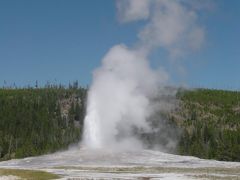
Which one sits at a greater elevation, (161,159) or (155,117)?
(155,117)

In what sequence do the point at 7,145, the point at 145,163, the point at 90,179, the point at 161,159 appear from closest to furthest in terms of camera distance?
the point at 90,179
the point at 145,163
the point at 161,159
the point at 7,145

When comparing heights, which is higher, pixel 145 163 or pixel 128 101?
pixel 128 101

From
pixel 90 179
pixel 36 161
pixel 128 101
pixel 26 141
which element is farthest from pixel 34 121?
pixel 90 179

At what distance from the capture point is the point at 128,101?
9362cm

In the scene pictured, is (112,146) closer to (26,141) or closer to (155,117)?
(26,141)

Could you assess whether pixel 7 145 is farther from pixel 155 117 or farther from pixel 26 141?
pixel 155 117

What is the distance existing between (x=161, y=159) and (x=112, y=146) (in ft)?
44.6

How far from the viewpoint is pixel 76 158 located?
227 ft

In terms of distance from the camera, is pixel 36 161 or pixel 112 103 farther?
pixel 112 103

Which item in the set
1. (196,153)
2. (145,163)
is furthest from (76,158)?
(196,153)

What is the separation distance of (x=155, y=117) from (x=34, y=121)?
41.5 m

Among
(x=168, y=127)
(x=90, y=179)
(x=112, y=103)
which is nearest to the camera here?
(x=90, y=179)

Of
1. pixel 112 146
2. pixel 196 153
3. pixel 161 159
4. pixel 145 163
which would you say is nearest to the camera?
pixel 145 163

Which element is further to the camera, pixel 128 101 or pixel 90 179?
pixel 128 101
